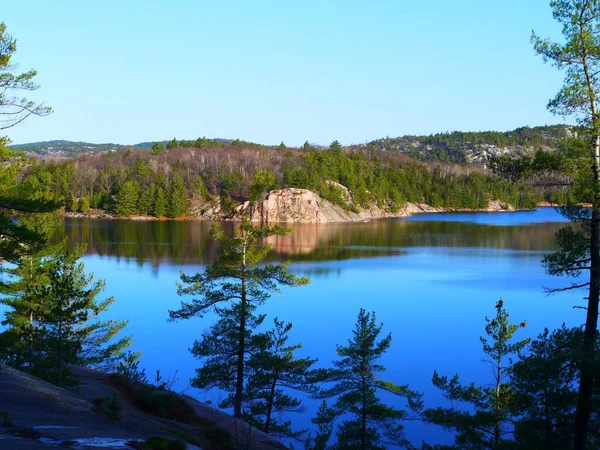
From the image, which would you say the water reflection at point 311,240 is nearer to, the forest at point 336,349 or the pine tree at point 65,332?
the forest at point 336,349

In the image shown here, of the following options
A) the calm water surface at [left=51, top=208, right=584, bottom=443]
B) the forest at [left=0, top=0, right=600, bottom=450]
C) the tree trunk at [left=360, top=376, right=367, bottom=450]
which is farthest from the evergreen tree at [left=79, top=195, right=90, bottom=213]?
the tree trunk at [left=360, top=376, right=367, bottom=450]

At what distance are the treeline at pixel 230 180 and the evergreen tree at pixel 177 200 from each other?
17cm

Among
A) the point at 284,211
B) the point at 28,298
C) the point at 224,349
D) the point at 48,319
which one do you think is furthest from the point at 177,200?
the point at 224,349

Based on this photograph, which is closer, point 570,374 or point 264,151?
point 570,374

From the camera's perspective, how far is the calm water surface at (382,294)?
23.8 m

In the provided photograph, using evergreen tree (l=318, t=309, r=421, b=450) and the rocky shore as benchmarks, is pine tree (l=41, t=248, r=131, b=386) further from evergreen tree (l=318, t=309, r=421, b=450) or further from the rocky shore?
the rocky shore

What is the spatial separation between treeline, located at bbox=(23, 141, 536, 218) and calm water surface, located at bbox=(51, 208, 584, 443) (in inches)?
1207

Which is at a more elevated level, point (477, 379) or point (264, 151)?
point (264, 151)

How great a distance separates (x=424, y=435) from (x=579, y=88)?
11337mm

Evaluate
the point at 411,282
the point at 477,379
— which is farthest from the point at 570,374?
the point at 411,282

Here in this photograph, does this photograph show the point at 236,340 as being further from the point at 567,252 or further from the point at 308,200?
the point at 308,200

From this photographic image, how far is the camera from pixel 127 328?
2791 cm

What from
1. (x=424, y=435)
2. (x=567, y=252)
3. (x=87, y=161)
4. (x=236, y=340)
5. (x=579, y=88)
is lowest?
(x=424, y=435)

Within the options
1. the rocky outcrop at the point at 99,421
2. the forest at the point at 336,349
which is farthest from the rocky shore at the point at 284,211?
the rocky outcrop at the point at 99,421
